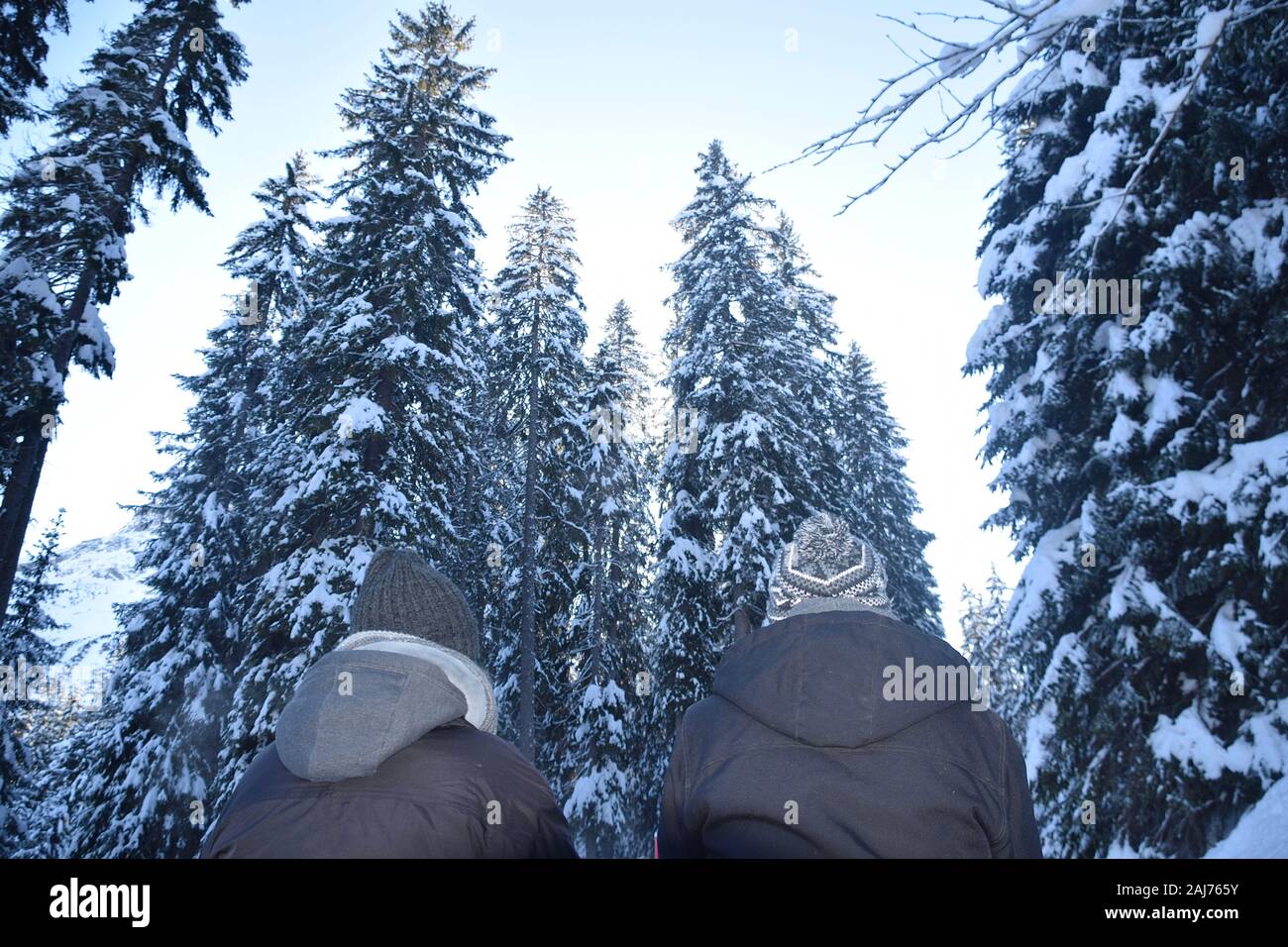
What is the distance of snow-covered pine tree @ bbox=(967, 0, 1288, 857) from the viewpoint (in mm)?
7281

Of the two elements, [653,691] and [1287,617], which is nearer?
[1287,617]

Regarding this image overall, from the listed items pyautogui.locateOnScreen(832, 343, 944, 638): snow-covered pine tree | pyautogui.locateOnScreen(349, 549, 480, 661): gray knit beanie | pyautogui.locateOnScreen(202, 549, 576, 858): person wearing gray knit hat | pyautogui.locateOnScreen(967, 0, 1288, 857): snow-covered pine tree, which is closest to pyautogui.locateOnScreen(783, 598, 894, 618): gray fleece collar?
pyautogui.locateOnScreen(202, 549, 576, 858): person wearing gray knit hat

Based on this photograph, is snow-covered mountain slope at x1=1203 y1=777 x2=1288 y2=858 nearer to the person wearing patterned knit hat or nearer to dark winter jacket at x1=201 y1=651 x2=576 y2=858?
the person wearing patterned knit hat

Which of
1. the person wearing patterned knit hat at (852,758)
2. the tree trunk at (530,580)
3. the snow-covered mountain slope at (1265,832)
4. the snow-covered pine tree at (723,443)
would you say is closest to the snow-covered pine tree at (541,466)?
the tree trunk at (530,580)

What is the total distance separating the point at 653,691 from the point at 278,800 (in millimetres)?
17071

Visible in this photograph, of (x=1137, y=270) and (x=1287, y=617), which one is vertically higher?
(x=1137, y=270)

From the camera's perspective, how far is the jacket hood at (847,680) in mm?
2006

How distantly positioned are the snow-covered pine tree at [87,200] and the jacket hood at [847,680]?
12.9 metres

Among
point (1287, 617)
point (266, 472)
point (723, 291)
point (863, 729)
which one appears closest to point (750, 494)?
point (723, 291)

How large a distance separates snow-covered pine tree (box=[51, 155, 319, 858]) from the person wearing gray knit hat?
14.6 meters
